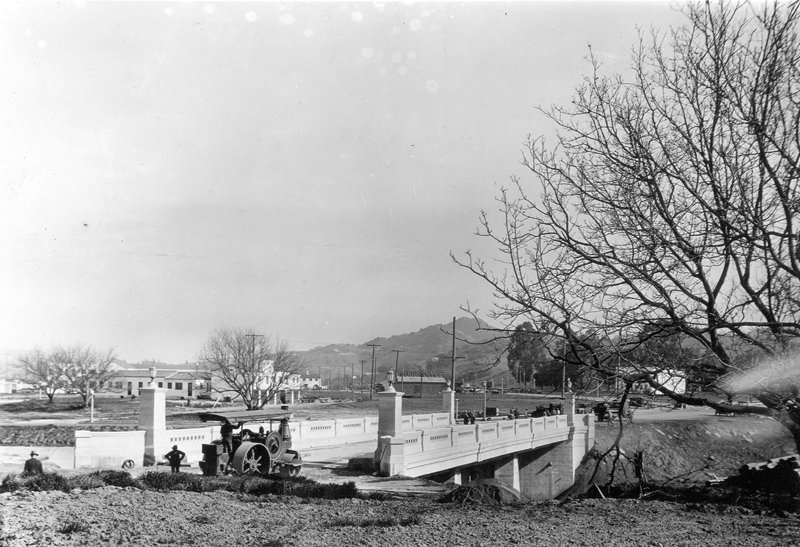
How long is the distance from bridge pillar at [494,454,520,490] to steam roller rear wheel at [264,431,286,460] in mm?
16968

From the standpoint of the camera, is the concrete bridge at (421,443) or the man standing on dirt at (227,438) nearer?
the man standing on dirt at (227,438)

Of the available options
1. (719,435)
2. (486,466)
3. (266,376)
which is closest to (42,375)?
(266,376)

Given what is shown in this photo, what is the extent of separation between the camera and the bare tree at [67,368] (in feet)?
191

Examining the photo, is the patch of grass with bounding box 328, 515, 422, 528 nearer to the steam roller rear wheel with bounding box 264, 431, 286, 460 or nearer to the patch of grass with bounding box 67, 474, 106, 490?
the patch of grass with bounding box 67, 474, 106, 490

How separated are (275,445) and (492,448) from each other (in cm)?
1304

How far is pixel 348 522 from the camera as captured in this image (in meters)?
7.69

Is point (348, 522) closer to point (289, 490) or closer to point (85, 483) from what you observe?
point (289, 490)

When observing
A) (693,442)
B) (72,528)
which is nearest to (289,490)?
(72,528)

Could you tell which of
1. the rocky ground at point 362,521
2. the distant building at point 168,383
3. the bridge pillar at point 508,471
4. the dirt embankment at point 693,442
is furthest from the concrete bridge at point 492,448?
the distant building at point 168,383

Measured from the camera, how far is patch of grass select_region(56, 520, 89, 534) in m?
6.70

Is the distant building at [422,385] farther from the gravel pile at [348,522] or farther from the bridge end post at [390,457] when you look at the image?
the gravel pile at [348,522]

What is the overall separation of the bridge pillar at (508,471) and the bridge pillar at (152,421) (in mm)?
17696

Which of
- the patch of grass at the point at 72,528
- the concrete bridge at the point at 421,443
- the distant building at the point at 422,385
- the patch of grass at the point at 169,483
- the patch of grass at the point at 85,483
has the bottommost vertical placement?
the distant building at the point at 422,385

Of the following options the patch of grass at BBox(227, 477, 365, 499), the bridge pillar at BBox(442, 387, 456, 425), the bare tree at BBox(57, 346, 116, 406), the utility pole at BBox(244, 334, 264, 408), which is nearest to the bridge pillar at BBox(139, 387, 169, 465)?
the patch of grass at BBox(227, 477, 365, 499)
